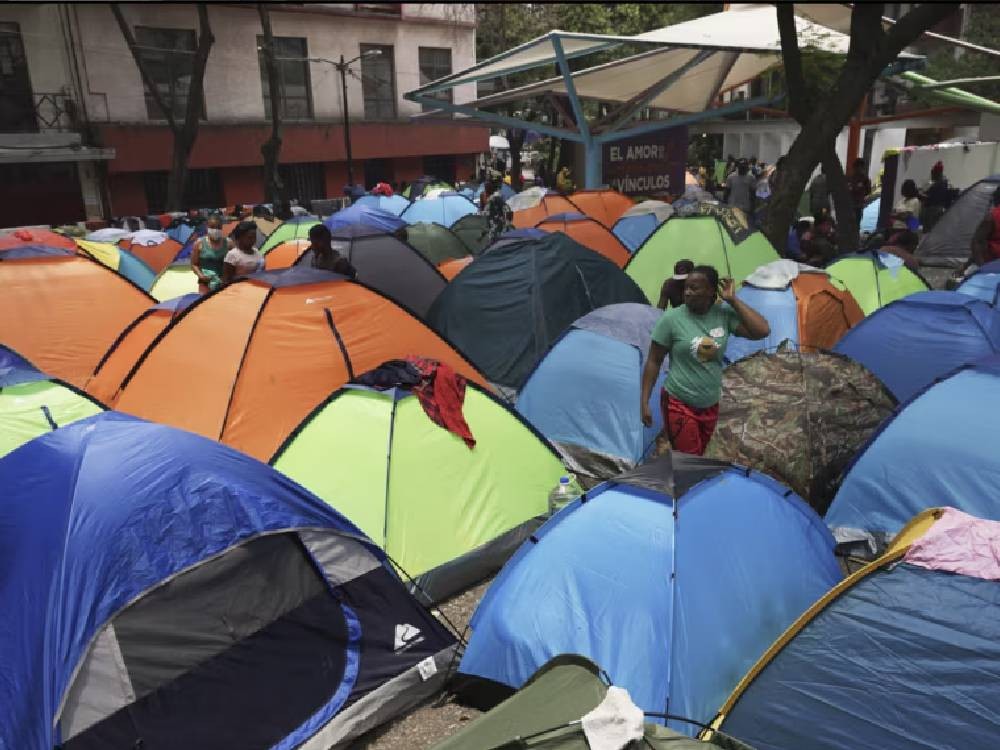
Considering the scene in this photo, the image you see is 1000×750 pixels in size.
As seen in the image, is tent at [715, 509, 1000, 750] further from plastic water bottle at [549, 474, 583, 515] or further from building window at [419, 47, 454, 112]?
building window at [419, 47, 454, 112]

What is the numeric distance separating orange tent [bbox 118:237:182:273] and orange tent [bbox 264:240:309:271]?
2.43m

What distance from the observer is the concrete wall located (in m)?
23.4

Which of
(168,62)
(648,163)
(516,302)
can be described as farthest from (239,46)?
(516,302)

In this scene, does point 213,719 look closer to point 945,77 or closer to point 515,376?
point 515,376

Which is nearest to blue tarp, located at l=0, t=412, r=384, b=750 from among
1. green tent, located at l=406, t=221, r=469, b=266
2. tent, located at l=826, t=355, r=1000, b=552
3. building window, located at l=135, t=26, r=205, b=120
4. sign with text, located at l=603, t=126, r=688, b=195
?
tent, located at l=826, t=355, r=1000, b=552

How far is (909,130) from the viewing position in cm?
2433

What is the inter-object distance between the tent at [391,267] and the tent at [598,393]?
3352 millimetres

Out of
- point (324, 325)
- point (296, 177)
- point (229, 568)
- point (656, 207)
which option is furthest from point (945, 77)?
point (229, 568)

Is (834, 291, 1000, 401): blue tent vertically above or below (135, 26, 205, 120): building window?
below

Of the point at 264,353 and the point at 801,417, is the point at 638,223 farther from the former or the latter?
the point at 264,353

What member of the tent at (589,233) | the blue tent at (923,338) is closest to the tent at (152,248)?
the tent at (589,233)

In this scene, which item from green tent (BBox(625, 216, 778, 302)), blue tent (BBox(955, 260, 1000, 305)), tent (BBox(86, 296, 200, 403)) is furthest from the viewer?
green tent (BBox(625, 216, 778, 302))

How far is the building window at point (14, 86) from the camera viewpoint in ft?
73.4

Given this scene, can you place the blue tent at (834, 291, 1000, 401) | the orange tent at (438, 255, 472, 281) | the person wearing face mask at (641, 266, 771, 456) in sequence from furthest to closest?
the orange tent at (438, 255, 472, 281)
the blue tent at (834, 291, 1000, 401)
the person wearing face mask at (641, 266, 771, 456)
